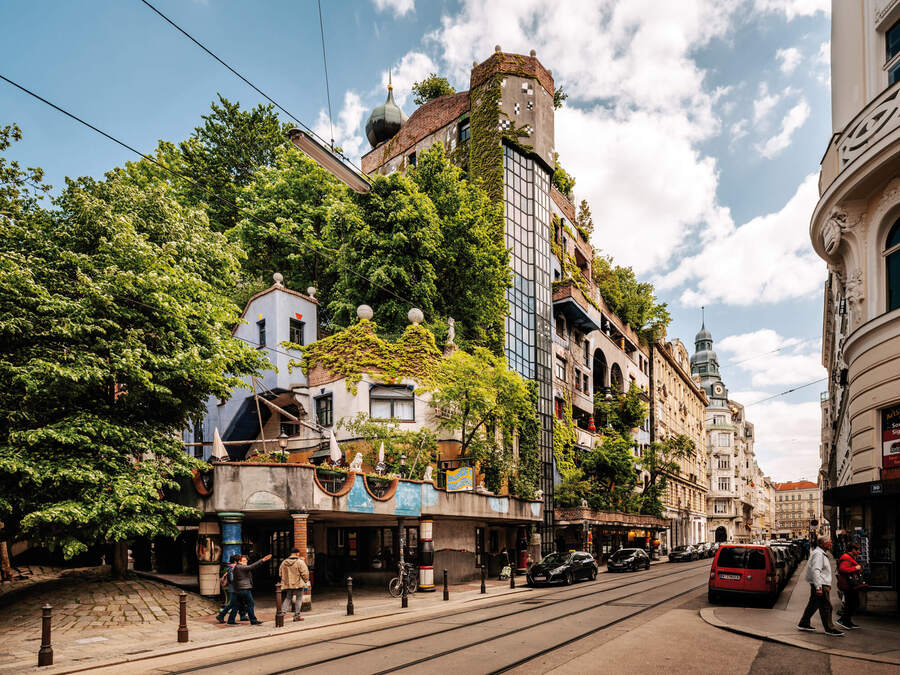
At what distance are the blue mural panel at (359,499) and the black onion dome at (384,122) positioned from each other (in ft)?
128

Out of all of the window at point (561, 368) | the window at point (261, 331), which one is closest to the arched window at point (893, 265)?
the window at point (261, 331)

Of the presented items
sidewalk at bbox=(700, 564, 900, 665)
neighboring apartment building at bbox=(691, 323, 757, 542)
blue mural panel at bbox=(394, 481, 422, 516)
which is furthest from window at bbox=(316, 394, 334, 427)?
neighboring apartment building at bbox=(691, 323, 757, 542)

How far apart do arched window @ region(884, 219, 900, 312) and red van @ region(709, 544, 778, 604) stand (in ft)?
24.3

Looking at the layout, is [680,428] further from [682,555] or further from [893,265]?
[893,265]

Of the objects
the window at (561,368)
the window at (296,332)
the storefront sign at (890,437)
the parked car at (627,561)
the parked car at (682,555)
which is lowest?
the parked car at (682,555)

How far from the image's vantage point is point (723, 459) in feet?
337

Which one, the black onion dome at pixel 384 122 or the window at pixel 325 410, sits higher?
the black onion dome at pixel 384 122

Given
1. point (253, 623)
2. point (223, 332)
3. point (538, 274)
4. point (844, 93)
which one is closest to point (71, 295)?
point (223, 332)

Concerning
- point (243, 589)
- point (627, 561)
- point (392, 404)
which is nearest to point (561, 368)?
point (627, 561)

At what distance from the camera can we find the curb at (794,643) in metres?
9.60

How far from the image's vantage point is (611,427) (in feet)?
170

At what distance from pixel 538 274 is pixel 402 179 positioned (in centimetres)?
1290

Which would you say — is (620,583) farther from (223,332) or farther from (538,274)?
(538,274)

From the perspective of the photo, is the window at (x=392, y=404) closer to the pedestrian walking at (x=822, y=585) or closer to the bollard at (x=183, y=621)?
the bollard at (x=183, y=621)
